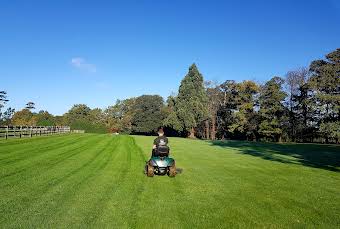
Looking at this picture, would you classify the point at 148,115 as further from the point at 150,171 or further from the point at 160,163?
the point at 150,171

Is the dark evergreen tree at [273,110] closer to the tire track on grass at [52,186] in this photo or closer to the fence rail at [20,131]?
the fence rail at [20,131]

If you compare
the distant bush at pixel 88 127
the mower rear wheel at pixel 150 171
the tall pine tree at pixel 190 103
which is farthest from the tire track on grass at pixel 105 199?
the distant bush at pixel 88 127

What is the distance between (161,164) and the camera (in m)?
14.8

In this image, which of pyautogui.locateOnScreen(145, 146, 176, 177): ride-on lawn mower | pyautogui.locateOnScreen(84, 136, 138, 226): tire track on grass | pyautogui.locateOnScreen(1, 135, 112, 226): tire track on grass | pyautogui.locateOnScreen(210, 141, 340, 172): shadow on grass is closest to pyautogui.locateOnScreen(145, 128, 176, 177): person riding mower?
pyautogui.locateOnScreen(145, 146, 176, 177): ride-on lawn mower

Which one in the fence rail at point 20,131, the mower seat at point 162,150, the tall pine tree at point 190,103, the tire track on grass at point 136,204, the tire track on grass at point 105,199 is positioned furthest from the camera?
the tall pine tree at point 190,103

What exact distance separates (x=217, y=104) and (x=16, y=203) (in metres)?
86.0

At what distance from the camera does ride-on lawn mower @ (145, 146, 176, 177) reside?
48.3 ft

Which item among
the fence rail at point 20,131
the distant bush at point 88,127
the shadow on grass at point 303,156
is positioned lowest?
the shadow on grass at point 303,156

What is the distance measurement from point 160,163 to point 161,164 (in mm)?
59

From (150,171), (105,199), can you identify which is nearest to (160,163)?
A: (150,171)

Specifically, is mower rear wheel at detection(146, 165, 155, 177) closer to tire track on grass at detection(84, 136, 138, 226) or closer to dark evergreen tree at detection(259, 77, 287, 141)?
tire track on grass at detection(84, 136, 138, 226)

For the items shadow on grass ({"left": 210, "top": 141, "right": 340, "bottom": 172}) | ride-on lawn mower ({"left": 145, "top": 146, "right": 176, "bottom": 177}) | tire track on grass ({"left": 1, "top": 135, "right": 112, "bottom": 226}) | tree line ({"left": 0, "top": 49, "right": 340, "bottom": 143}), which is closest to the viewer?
tire track on grass ({"left": 1, "top": 135, "right": 112, "bottom": 226})

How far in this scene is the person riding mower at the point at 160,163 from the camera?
14.8 meters

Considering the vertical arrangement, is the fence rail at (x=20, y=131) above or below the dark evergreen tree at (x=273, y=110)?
below
